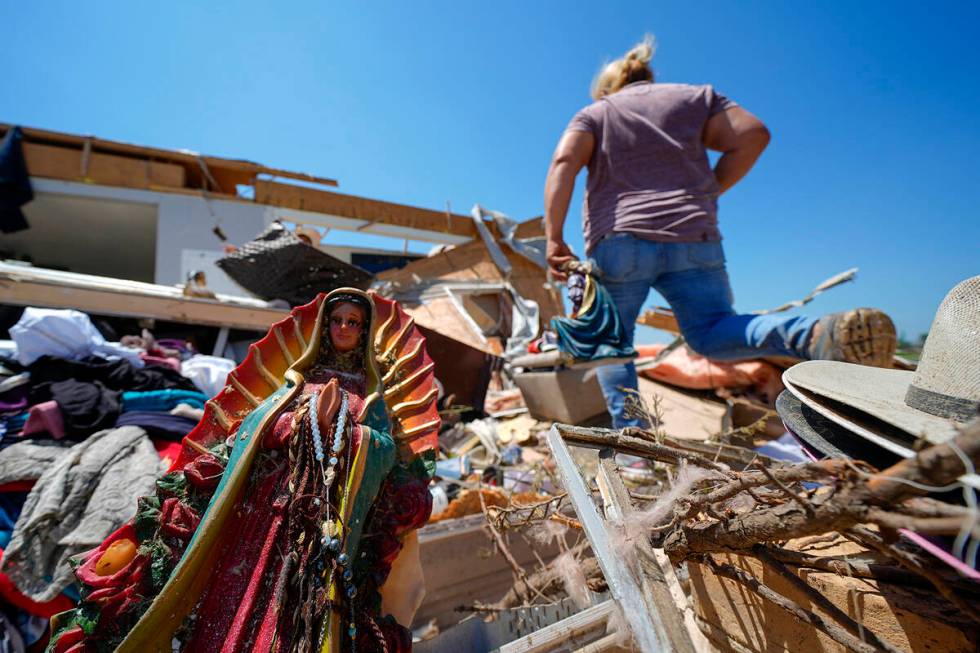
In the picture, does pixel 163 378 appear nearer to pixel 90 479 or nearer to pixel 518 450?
pixel 90 479

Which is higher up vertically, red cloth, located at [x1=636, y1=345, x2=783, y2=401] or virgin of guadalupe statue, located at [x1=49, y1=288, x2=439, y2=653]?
red cloth, located at [x1=636, y1=345, x2=783, y2=401]

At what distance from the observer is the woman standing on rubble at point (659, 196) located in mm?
2279

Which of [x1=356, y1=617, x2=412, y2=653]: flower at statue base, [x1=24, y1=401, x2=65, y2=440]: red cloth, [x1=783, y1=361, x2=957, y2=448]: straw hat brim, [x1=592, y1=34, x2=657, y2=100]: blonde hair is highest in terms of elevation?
[x1=592, y1=34, x2=657, y2=100]: blonde hair

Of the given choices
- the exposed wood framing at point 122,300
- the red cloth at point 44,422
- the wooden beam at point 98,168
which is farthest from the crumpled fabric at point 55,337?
the wooden beam at point 98,168

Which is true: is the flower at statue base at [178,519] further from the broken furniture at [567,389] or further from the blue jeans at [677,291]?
the broken furniture at [567,389]

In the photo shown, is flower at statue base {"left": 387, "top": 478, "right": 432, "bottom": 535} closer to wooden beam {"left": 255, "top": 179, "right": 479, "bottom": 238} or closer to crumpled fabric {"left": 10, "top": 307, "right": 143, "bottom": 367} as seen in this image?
crumpled fabric {"left": 10, "top": 307, "right": 143, "bottom": 367}

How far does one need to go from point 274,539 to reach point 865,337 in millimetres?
2195

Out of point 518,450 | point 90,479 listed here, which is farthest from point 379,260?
point 90,479

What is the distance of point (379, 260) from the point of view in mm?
11883

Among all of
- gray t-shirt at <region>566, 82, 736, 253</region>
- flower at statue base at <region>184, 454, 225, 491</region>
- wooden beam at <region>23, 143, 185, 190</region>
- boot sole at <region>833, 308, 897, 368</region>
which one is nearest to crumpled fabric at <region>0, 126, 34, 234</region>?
wooden beam at <region>23, 143, 185, 190</region>

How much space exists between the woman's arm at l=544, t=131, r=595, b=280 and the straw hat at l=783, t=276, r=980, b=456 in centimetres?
187

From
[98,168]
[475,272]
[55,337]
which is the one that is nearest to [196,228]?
[98,168]

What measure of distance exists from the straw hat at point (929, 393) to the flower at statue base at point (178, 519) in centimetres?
156

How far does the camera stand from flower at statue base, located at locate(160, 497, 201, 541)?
1.19 m
